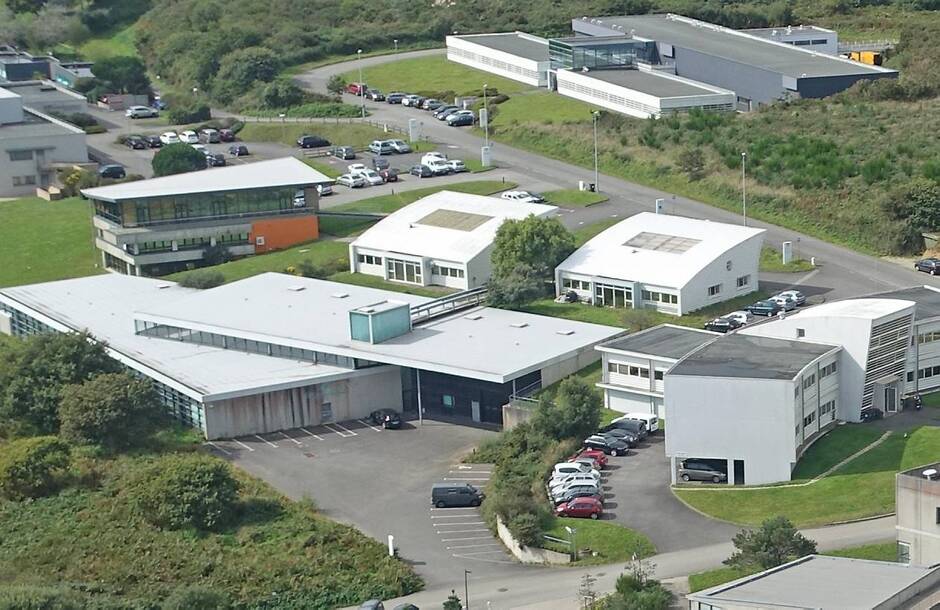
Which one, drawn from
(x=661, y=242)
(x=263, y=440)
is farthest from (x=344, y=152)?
(x=263, y=440)

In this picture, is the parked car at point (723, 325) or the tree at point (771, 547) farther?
the parked car at point (723, 325)

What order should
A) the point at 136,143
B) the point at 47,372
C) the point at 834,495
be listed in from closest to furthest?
the point at 834,495, the point at 47,372, the point at 136,143

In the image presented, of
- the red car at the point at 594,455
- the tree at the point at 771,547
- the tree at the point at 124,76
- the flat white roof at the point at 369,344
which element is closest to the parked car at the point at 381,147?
the flat white roof at the point at 369,344

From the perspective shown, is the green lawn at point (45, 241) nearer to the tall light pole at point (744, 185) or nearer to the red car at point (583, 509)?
the tall light pole at point (744, 185)

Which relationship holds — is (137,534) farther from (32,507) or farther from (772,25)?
(772,25)

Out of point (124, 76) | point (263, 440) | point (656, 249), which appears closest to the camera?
point (263, 440)

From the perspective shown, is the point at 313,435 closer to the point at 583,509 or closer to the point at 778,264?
A: the point at 583,509
